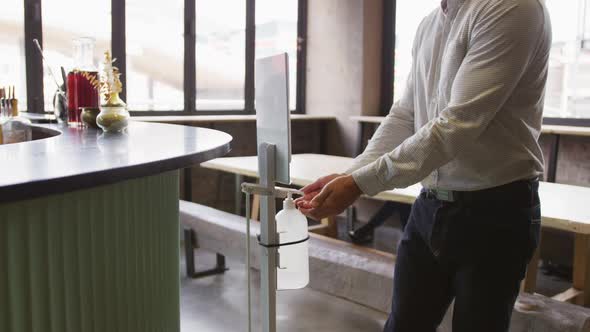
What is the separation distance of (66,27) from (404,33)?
3.07 m

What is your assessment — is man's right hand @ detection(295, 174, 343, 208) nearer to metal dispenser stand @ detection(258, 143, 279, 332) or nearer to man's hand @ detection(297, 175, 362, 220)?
man's hand @ detection(297, 175, 362, 220)

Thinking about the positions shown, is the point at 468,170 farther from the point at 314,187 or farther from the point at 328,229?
the point at 328,229

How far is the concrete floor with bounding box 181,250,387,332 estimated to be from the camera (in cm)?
274

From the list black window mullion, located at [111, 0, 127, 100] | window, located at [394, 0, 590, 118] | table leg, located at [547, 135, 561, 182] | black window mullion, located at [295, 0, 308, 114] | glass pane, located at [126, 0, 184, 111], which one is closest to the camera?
table leg, located at [547, 135, 561, 182]

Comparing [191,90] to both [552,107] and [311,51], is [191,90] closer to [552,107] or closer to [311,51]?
[311,51]

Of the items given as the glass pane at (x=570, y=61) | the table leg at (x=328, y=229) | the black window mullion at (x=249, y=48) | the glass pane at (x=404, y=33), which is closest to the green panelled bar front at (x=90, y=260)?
the table leg at (x=328, y=229)

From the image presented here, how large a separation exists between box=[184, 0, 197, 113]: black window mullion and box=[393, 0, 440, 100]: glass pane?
1.96m

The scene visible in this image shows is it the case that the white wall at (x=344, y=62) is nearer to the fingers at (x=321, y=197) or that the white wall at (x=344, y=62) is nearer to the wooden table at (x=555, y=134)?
the wooden table at (x=555, y=134)

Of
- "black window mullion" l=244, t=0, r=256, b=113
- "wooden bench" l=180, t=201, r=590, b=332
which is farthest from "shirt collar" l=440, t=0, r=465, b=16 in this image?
"black window mullion" l=244, t=0, r=256, b=113

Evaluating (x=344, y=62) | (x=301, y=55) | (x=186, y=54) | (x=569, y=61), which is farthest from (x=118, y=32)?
(x=569, y=61)

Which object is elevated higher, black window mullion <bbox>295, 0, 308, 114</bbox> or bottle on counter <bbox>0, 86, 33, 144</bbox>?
black window mullion <bbox>295, 0, 308, 114</bbox>

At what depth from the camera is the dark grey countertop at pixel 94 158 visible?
2.72ft

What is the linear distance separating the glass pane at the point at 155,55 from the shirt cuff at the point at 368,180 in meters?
4.08

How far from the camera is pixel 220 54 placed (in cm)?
545
